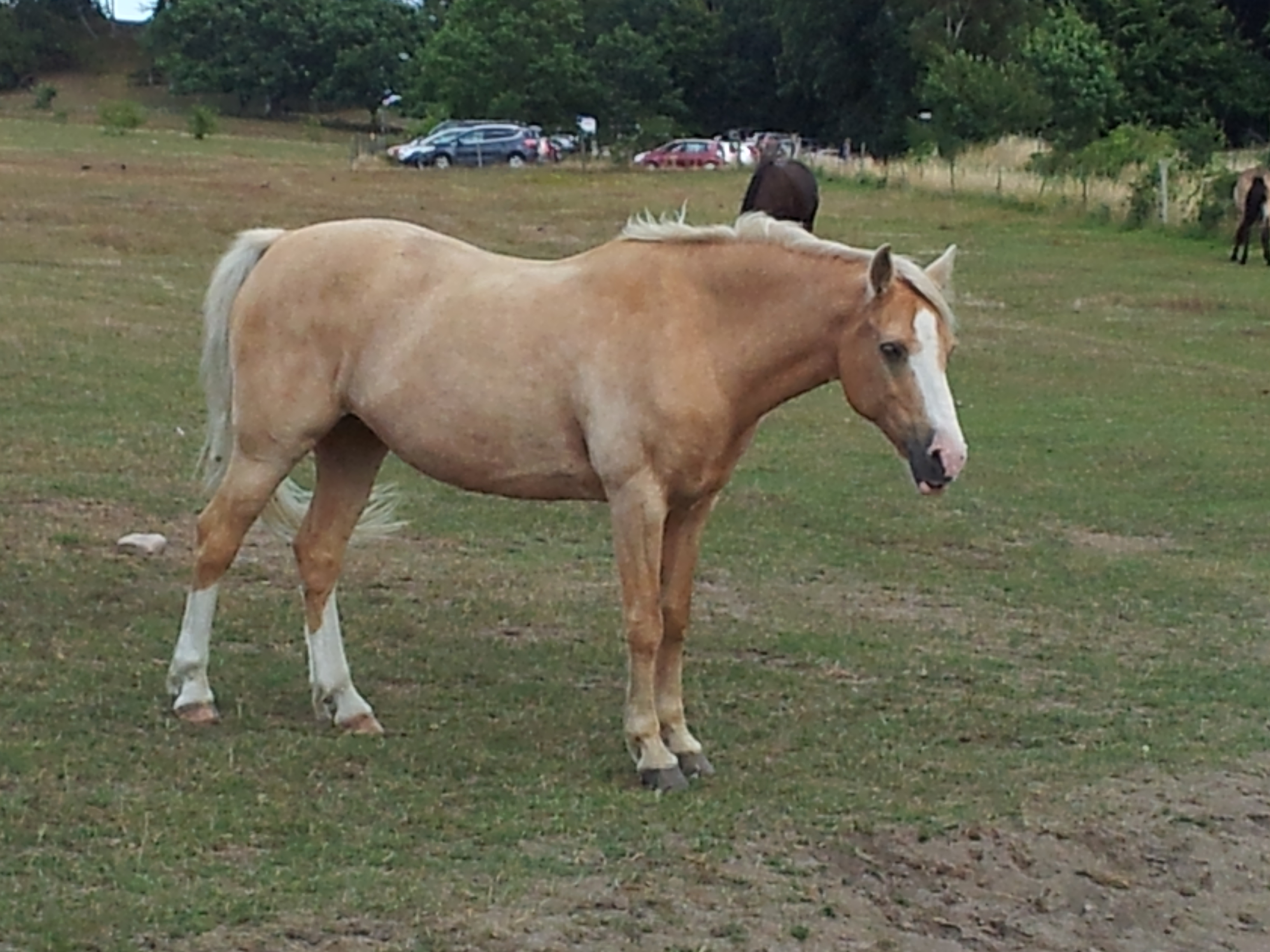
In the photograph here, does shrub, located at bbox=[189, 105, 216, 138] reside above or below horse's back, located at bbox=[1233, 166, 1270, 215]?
below

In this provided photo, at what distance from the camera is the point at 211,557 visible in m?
6.18

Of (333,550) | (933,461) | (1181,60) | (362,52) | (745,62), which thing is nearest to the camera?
(933,461)

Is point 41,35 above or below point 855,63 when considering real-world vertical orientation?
below

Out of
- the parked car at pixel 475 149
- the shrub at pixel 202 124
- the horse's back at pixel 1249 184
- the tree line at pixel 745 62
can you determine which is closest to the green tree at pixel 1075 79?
the tree line at pixel 745 62

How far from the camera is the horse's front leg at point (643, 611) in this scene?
18.2 feet

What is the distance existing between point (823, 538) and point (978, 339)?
942 centimetres

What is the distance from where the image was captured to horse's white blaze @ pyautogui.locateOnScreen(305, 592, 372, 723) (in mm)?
6156

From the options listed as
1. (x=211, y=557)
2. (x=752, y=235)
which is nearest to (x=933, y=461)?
(x=752, y=235)

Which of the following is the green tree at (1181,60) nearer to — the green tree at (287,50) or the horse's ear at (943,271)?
the green tree at (287,50)

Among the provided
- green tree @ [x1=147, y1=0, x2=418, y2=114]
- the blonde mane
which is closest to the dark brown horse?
the blonde mane

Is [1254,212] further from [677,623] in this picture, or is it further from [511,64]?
[511,64]

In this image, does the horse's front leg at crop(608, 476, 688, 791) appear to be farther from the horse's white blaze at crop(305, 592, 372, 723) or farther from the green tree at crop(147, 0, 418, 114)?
the green tree at crop(147, 0, 418, 114)

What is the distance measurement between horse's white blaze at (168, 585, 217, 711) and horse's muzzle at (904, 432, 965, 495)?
253 centimetres

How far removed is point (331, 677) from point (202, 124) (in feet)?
175
